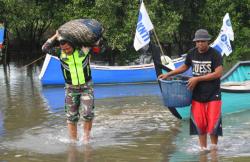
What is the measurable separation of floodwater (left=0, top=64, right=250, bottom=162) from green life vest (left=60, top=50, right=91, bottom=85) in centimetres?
101

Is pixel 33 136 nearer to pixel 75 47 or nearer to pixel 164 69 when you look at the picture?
pixel 75 47

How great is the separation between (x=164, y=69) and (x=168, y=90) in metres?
2.10

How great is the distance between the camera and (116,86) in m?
15.6

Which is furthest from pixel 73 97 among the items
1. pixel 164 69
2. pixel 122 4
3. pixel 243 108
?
pixel 122 4

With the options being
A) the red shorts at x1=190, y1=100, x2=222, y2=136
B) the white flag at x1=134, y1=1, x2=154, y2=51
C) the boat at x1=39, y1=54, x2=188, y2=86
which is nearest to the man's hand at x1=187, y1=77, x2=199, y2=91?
the red shorts at x1=190, y1=100, x2=222, y2=136

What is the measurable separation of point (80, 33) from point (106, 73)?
27.9 feet

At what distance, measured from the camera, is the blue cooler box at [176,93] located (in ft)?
21.7

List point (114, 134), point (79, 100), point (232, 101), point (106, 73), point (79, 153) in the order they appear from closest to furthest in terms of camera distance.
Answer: point (79, 153) < point (79, 100) < point (114, 134) < point (232, 101) < point (106, 73)

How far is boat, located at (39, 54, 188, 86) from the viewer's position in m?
15.7

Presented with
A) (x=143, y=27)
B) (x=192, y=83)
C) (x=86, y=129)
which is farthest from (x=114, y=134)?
(x=143, y=27)

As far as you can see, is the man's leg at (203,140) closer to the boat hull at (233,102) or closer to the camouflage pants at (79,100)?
the camouflage pants at (79,100)

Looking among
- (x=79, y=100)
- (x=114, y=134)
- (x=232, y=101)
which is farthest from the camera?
(x=232, y=101)

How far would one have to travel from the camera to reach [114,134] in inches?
328

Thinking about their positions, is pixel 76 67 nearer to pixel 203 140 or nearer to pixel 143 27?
pixel 203 140
